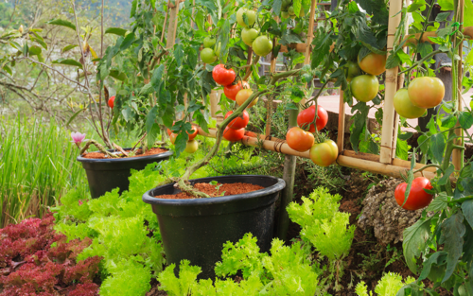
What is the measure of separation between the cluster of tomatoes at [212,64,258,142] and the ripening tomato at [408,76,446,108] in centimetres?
72

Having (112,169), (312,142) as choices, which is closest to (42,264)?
(112,169)

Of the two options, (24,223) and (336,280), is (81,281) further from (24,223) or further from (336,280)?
(336,280)

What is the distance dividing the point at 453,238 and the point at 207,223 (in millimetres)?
766

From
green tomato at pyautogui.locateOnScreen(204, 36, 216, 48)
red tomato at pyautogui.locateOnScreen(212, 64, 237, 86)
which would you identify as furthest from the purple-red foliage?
green tomato at pyautogui.locateOnScreen(204, 36, 216, 48)

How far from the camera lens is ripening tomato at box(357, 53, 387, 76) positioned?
97 centimetres

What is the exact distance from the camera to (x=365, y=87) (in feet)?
3.20

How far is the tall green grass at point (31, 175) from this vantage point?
2.26 m

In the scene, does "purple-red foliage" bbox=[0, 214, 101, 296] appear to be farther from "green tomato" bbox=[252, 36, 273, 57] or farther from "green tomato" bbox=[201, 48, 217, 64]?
"green tomato" bbox=[252, 36, 273, 57]

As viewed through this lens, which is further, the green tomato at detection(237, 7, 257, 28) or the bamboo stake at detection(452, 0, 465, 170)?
the green tomato at detection(237, 7, 257, 28)

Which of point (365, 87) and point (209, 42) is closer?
point (365, 87)

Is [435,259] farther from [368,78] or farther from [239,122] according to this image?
[239,122]

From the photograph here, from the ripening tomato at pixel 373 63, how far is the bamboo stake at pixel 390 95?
0.03 meters

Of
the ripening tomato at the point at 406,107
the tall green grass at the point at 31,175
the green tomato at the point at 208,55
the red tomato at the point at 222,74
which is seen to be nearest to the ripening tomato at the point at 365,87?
the ripening tomato at the point at 406,107

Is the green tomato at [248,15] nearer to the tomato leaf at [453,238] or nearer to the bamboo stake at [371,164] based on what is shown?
the bamboo stake at [371,164]
